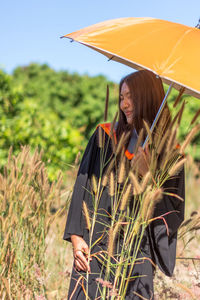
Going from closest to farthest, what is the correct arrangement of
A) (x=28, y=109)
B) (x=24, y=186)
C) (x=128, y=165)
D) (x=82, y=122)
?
(x=128, y=165), (x=24, y=186), (x=28, y=109), (x=82, y=122)

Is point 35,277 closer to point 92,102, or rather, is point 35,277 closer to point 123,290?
point 123,290

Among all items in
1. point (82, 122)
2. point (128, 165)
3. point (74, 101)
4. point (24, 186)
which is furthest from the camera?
point (74, 101)

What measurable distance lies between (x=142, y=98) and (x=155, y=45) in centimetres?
30

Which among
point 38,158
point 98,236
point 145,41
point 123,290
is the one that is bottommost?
point 123,290

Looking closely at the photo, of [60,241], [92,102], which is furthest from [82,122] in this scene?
[60,241]

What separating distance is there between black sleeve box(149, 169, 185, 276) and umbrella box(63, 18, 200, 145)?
1.26 feet

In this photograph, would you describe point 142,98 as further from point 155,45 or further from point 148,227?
point 148,227

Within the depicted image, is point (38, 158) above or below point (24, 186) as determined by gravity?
above

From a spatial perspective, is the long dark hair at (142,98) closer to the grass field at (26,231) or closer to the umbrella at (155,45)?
the umbrella at (155,45)

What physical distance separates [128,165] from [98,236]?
0.42 meters

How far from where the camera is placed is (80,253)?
1.87 meters

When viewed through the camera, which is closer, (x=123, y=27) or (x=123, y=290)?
(x=123, y=290)

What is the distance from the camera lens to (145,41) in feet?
5.85

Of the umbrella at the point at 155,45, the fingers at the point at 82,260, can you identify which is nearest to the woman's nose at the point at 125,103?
the umbrella at the point at 155,45
